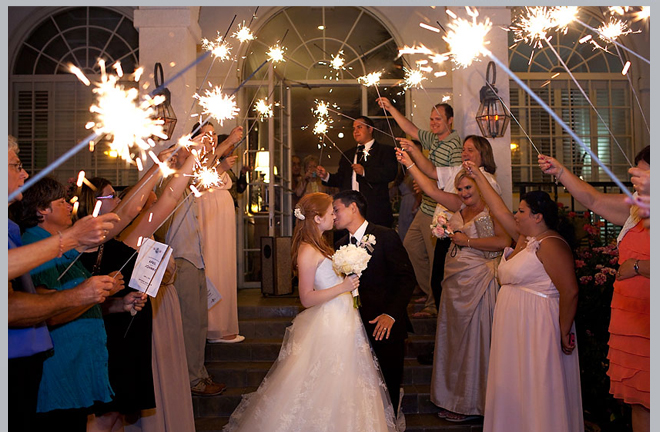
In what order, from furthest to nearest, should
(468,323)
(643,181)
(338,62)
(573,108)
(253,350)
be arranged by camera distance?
(573,108) < (338,62) < (253,350) < (468,323) < (643,181)

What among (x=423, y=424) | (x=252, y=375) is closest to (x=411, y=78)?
(x=252, y=375)

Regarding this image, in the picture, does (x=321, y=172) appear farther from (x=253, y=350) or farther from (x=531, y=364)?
(x=531, y=364)

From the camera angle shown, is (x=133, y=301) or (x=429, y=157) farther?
(x=429, y=157)

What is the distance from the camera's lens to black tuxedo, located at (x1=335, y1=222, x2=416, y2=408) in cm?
403

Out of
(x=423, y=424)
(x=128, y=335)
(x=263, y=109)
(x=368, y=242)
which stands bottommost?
(x=423, y=424)

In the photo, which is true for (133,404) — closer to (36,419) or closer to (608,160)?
(36,419)

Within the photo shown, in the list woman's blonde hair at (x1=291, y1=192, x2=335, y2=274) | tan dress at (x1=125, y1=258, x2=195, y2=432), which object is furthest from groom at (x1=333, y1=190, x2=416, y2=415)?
tan dress at (x1=125, y1=258, x2=195, y2=432)

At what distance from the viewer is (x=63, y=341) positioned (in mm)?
2969

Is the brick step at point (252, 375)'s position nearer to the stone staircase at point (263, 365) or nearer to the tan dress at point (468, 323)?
the stone staircase at point (263, 365)

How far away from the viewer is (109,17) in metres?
8.65

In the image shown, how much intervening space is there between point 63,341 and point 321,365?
1.47 meters

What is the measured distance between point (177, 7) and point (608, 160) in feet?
20.2

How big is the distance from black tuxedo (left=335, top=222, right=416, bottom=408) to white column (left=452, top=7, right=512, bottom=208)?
222cm

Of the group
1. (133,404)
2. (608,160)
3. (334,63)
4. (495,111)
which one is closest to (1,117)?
(133,404)
